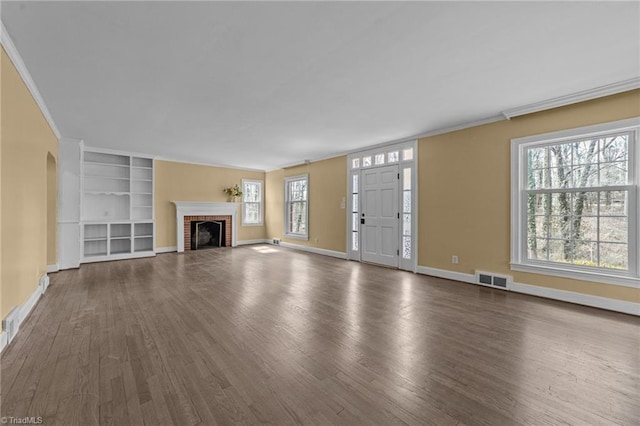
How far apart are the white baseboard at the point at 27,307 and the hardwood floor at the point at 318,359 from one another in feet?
0.24

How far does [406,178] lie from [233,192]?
535cm

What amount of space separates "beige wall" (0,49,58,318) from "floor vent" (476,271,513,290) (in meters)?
5.42

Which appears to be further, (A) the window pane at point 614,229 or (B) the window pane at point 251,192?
(B) the window pane at point 251,192

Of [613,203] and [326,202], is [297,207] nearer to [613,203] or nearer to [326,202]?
[326,202]

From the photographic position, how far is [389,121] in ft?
13.8

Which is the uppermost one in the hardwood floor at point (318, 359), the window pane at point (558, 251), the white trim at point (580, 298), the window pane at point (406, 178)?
the window pane at point (406, 178)

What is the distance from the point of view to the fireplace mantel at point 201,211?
24.0 ft

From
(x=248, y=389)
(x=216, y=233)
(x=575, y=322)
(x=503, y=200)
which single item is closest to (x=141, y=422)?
(x=248, y=389)

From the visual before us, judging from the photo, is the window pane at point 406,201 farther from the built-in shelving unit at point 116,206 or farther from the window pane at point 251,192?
the built-in shelving unit at point 116,206

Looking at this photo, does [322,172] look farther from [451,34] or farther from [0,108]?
[0,108]

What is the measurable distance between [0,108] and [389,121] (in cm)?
420

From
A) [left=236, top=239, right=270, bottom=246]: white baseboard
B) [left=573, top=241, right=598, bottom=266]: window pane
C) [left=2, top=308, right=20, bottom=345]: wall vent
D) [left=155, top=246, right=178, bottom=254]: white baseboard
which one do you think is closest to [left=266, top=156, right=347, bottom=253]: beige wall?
[left=236, top=239, right=270, bottom=246]: white baseboard

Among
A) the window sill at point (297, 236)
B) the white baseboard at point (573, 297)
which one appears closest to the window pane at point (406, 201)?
the white baseboard at point (573, 297)

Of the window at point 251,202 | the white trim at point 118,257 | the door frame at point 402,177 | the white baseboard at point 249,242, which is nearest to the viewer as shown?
the door frame at point 402,177
